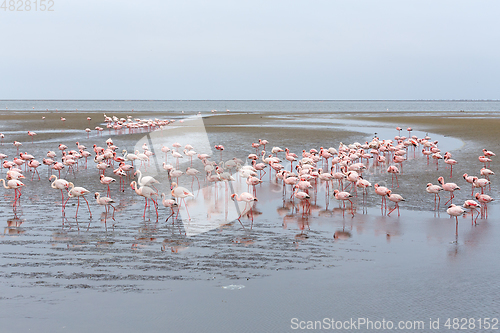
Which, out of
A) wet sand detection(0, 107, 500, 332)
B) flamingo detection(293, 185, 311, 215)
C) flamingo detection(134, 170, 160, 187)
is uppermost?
flamingo detection(134, 170, 160, 187)

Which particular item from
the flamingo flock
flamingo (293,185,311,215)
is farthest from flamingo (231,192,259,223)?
flamingo (293,185,311,215)

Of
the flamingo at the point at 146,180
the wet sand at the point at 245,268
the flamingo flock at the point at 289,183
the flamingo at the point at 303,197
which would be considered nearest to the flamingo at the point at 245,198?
the flamingo flock at the point at 289,183

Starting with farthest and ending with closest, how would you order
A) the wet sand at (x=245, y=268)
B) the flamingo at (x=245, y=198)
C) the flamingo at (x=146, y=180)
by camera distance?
the flamingo at (x=146, y=180), the flamingo at (x=245, y=198), the wet sand at (x=245, y=268)

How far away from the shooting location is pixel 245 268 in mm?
7430

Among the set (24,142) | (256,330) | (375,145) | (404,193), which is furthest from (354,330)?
(24,142)

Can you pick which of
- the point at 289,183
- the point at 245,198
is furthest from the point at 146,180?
the point at 289,183

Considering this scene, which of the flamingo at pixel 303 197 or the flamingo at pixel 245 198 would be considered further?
the flamingo at pixel 303 197

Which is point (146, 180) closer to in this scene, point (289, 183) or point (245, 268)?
point (289, 183)

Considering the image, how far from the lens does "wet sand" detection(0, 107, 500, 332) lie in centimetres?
598

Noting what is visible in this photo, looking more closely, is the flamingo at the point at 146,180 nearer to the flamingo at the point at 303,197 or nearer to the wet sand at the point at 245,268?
the wet sand at the point at 245,268

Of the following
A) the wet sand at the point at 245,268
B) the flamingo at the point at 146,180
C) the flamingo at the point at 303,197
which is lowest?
the wet sand at the point at 245,268

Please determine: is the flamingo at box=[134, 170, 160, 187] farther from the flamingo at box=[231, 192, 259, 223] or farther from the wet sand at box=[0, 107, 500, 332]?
the flamingo at box=[231, 192, 259, 223]

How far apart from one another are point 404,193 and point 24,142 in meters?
22.4

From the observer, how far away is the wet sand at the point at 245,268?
5984 millimetres
